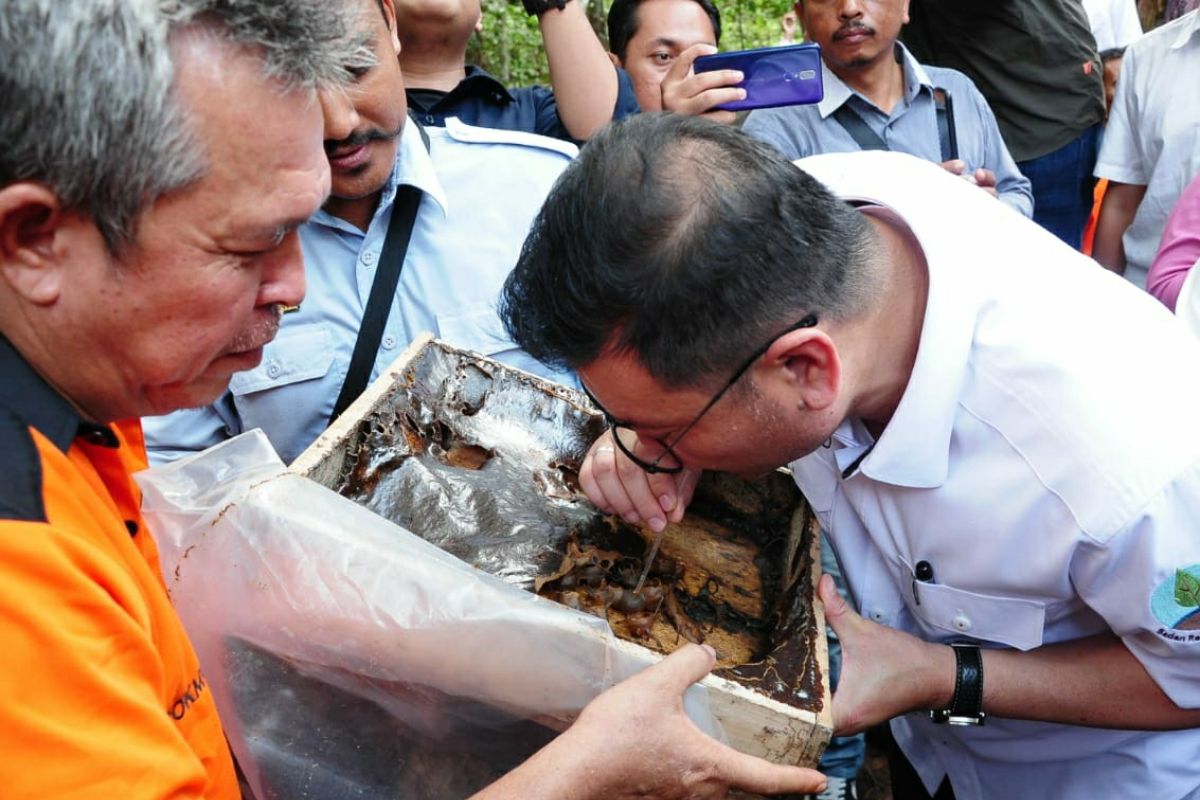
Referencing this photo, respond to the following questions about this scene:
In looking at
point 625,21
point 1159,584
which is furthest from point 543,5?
point 1159,584

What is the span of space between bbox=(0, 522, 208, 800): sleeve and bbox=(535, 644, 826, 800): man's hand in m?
0.55

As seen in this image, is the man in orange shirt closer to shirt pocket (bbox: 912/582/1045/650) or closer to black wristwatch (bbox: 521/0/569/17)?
shirt pocket (bbox: 912/582/1045/650)

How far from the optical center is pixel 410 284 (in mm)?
2436

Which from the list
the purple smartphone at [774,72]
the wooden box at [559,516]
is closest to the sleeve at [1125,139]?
the purple smartphone at [774,72]

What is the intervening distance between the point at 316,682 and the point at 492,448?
32.0 inches

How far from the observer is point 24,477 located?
1.03 metres

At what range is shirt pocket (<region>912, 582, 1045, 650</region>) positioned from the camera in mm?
1788

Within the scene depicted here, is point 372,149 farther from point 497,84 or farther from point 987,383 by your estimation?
point 987,383

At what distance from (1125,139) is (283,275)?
3529mm

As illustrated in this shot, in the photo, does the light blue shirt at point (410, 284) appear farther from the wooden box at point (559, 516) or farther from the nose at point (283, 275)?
the nose at point (283, 275)

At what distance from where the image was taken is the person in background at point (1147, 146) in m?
3.38

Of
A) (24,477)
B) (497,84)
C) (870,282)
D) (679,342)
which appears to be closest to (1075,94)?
(497,84)

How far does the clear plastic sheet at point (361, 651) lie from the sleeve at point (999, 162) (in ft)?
9.07

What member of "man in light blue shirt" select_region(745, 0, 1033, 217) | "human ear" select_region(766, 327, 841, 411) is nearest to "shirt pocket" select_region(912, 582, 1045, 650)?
"human ear" select_region(766, 327, 841, 411)
